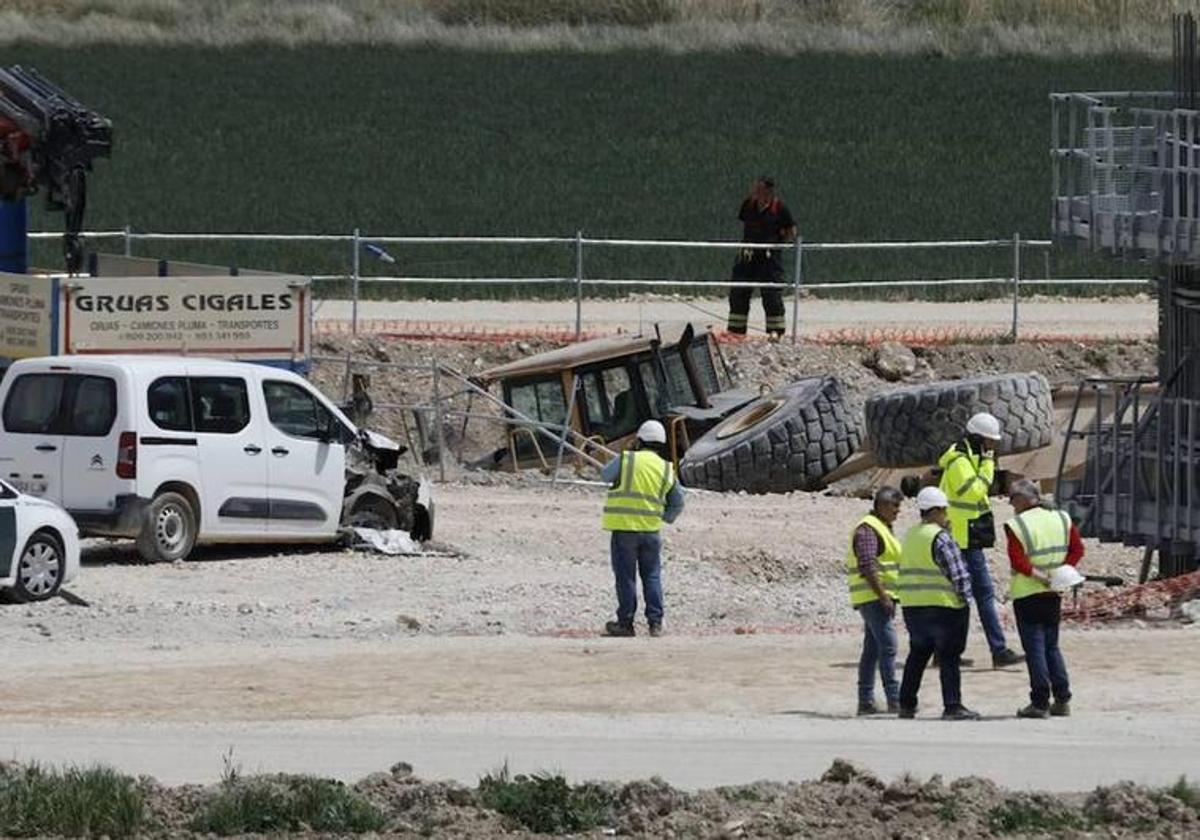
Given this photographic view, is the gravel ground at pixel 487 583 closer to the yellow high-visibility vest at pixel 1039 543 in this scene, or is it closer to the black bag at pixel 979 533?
the black bag at pixel 979 533

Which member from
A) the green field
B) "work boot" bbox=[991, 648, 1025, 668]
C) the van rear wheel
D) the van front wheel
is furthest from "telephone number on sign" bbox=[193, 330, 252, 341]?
the green field

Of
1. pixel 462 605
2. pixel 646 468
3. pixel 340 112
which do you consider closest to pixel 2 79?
pixel 462 605

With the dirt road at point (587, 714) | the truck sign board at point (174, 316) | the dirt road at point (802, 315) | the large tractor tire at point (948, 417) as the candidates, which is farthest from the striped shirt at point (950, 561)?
the dirt road at point (802, 315)

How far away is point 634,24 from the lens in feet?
282

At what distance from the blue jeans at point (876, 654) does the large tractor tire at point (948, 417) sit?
12.6 metres

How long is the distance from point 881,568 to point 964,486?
2.39 metres

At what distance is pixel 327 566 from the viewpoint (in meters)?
27.0

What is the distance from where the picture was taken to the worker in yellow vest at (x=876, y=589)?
65.4 ft

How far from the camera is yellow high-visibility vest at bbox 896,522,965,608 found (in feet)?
63.3

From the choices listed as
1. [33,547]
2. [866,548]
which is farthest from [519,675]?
[33,547]

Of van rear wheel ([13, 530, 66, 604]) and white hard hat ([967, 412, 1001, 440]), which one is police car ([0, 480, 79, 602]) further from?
white hard hat ([967, 412, 1001, 440])

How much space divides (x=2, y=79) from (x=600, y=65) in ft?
152

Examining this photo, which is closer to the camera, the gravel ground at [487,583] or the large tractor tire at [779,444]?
the gravel ground at [487,583]

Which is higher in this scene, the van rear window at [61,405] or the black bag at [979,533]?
the van rear window at [61,405]
